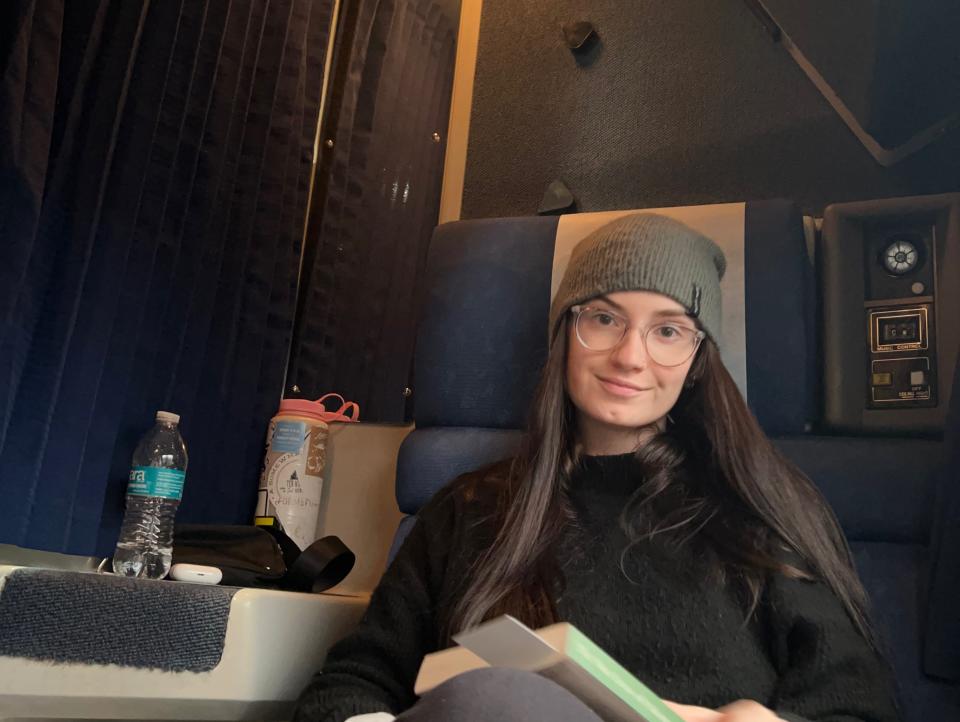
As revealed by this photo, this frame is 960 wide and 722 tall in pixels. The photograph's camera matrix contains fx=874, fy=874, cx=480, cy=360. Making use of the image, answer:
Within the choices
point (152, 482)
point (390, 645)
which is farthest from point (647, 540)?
point (152, 482)

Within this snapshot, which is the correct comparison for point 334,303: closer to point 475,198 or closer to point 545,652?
point 475,198

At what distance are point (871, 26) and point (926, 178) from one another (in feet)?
1.12

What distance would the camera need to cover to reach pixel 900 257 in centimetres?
127

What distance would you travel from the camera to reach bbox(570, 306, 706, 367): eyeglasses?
1160 millimetres

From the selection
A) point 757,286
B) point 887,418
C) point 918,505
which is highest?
point 757,286

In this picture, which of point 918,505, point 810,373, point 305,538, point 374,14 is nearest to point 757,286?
point 810,373

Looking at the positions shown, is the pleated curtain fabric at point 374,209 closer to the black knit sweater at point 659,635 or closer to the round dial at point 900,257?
the black knit sweater at point 659,635

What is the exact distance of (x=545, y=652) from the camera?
60cm

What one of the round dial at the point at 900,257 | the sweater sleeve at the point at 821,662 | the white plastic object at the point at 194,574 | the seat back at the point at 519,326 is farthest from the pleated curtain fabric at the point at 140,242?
the round dial at the point at 900,257

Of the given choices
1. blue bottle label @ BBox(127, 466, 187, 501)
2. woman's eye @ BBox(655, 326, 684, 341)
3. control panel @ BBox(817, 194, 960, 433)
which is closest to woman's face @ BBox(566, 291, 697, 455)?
woman's eye @ BBox(655, 326, 684, 341)

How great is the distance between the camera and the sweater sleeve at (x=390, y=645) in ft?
3.07

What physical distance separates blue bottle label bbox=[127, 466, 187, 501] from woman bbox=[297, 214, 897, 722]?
1.33 ft

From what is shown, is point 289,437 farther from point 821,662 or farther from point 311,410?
point 821,662

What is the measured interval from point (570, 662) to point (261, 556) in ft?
2.86
